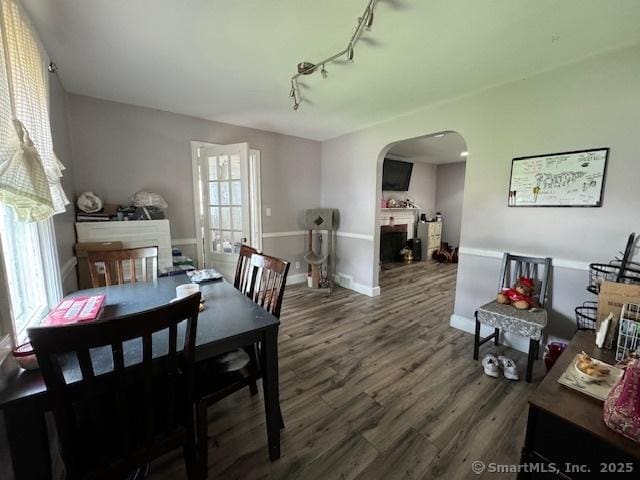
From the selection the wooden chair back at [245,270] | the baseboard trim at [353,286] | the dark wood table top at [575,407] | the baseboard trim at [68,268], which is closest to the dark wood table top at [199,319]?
the wooden chair back at [245,270]

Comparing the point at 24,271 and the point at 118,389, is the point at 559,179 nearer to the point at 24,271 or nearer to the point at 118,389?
the point at 118,389

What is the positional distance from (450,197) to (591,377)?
5.99 metres

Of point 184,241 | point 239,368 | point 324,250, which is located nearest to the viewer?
point 239,368

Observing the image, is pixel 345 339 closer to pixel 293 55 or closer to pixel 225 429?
pixel 225 429

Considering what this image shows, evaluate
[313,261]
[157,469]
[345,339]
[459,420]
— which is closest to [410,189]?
[313,261]

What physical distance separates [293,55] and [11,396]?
2.19 meters

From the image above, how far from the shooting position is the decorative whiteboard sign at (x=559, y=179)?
6.10 ft

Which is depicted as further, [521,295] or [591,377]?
[521,295]

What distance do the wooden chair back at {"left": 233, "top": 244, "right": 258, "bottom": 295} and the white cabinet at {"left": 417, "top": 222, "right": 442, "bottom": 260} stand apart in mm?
5193

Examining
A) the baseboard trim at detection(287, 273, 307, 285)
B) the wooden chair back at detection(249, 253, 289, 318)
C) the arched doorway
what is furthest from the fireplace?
the wooden chair back at detection(249, 253, 289, 318)

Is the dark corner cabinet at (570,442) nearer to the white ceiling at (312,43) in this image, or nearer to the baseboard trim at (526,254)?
the baseboard trim at (526,254)

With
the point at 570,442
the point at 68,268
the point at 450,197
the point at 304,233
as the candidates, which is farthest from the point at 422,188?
the point at 68,268

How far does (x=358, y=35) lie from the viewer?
5.24 ft

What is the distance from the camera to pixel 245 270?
6.10 feet
